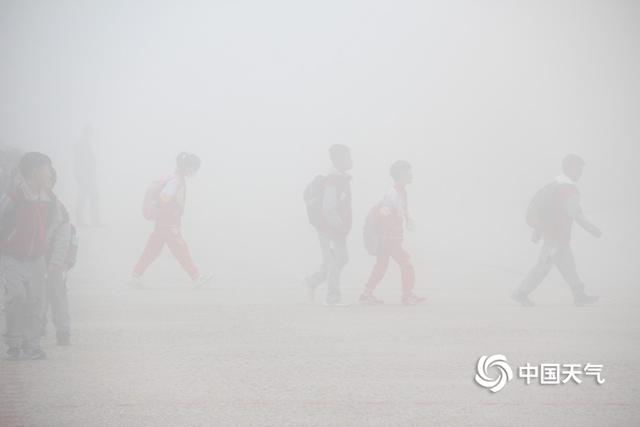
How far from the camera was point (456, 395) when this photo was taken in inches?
308

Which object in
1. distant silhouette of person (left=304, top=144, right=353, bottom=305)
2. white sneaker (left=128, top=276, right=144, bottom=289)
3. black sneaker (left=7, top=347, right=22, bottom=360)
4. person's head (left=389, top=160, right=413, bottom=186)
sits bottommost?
white sneaker (left=128, top=276, right=144, bottom=289)

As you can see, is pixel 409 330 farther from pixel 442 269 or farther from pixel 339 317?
pixel 442 269

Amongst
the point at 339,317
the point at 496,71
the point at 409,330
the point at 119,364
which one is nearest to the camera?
the point at 119,364

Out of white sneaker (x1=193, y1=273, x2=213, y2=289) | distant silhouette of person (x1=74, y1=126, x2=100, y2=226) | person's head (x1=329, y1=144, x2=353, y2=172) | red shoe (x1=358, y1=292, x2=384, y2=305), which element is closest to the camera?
person's head (x1=329, y1=144, x2=353, y2=172)

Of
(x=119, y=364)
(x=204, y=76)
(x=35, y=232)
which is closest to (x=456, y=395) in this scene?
(x=119, y=364)

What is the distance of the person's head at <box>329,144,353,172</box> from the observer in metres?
12.6

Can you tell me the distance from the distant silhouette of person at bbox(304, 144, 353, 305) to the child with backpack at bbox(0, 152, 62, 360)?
4.28 metres

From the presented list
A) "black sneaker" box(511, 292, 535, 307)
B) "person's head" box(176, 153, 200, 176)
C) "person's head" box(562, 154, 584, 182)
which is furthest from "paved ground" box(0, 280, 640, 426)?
"person's head" box(176, 153, 200, 176)

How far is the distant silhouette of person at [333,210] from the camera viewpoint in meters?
12.7

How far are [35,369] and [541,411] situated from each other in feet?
12.7

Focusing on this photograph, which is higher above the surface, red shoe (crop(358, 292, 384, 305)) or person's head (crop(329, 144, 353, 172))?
person's head (crop(329, 144, 353, 172))

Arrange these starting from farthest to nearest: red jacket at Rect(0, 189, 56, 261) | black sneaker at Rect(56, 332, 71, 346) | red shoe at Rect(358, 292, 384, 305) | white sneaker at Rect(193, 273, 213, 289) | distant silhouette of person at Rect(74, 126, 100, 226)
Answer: distant silhouette of person at Rect(74, 126, 100, 226) < white sneaker at Rect(193, 273, 213, 289) < red shoe at Rect(358, 292, 384, 305) < black sneaker at Rect(56, 332, 71, 346) < red jacket at Rect(0, 189, 56, 261)

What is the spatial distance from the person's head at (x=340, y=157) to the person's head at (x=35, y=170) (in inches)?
167

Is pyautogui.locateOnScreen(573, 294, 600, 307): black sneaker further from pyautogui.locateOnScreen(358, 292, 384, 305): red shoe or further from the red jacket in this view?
the red jacket
